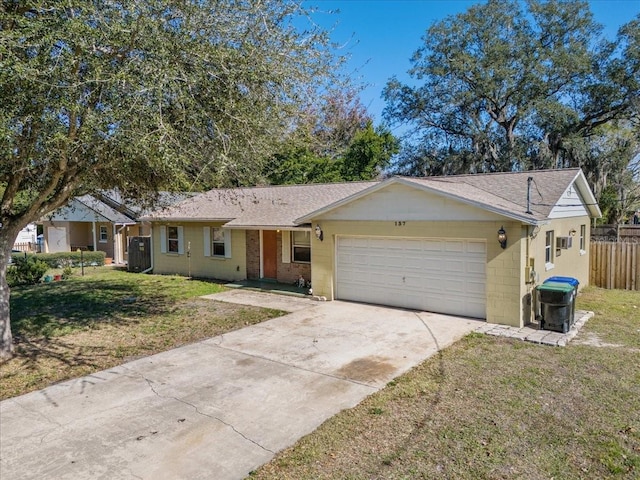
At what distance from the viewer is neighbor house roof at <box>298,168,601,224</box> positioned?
988cm

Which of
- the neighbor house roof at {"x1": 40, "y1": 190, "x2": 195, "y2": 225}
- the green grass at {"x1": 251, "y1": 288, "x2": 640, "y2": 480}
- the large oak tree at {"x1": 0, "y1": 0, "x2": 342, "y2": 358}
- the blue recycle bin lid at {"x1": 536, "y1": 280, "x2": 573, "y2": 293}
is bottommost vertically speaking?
the green grass at {"x1": 251, "y1": 288, "x2": 640, "y2": 480}

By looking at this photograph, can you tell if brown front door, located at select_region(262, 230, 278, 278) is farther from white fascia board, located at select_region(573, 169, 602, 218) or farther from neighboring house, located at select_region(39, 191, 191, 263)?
neighboring house, located at select_region(39, 191, 191, 263)

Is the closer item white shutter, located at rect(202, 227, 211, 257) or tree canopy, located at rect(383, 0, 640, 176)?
white shutter, located at rect(202, 227, 211, 257)

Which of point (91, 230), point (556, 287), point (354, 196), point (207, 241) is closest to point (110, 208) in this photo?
point (91, 230)

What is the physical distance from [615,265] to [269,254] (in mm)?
11663

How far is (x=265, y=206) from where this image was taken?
1692 cm

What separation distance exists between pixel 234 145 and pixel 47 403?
4.71m

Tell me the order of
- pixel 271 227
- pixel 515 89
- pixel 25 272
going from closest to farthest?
pixel 271 227
pixel 25 272
pixel 515 89

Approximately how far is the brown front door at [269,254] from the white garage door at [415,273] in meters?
4.09

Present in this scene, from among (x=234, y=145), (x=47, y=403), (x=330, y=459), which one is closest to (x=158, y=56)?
(x=234, y=145)

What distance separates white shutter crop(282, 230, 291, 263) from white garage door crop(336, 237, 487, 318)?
320cm

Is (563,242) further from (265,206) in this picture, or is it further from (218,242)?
(218,242)

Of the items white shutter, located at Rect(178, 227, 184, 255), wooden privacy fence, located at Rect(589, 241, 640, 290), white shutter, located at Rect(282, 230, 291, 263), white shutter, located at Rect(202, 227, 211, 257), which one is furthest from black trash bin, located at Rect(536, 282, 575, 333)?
white shutter, located at Rect(178, 227, 184, 255)

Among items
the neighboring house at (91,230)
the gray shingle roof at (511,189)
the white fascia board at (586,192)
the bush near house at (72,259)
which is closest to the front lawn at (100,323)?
the gray shingle roof at (511,189)
